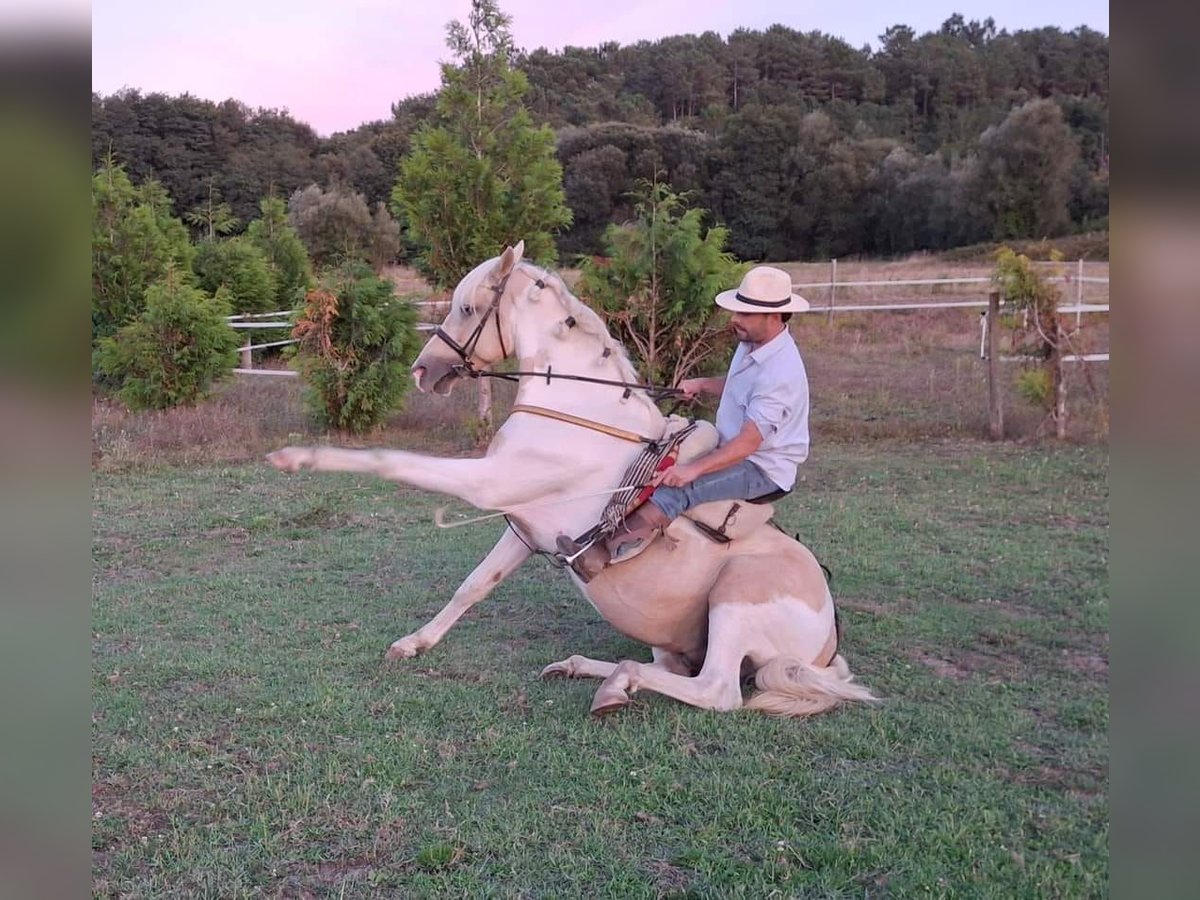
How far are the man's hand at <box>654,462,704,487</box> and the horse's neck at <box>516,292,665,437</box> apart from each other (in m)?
0.39

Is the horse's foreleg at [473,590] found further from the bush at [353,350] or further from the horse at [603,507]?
the bush at [353,350]

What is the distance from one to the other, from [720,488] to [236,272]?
1910 centimetres

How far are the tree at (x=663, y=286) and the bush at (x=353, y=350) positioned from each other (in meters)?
2.71

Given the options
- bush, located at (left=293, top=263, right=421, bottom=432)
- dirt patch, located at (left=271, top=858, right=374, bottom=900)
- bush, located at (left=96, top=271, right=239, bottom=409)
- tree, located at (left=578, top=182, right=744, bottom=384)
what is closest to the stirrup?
dirt patch, located at (left=271, top=858, right=374, bottom=900)

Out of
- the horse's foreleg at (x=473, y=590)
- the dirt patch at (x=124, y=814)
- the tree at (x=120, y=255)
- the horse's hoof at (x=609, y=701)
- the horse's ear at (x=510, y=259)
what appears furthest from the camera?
the tree at (x=120, y=255)

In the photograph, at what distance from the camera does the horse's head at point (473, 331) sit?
16.8 ft

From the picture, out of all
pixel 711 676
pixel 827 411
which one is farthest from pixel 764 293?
pixel 827 411

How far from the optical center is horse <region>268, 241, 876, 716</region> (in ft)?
15.5

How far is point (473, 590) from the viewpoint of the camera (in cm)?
566

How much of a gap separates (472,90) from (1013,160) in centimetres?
2827

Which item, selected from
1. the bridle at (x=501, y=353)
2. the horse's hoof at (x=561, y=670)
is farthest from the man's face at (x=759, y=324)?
the horse's hoof at (x=561, y=670)

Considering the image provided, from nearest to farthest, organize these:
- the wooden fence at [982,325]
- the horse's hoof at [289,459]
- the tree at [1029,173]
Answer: the horse's hoof at [289,459], the wooden fence at [982,325], the tree at [1029,173]

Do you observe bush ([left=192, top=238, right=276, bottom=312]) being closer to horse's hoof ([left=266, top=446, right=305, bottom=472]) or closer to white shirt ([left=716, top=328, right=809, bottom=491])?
horse's hoof ([left=266, top=446, right=305, bottom=472])
